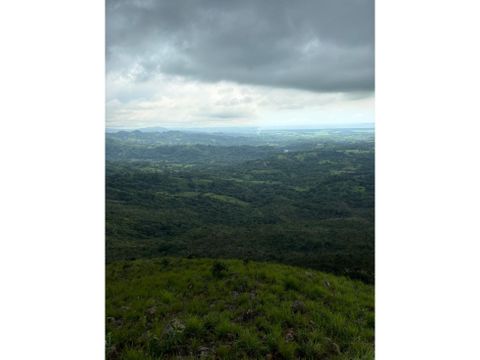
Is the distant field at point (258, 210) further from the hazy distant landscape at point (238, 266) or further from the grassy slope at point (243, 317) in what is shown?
the grassy slope at point (243, 317)

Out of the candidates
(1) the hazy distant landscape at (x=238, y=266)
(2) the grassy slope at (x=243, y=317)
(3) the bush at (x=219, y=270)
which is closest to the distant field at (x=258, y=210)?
(1) the hazy distant landscape at (x=238, y=266)

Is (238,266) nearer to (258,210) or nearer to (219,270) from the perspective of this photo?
(219,270)

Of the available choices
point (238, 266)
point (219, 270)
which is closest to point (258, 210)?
point (238, 266)

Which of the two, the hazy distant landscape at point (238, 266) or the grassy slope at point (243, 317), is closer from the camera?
the grassy slope at point (243, 317)

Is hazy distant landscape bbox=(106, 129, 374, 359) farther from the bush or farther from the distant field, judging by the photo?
the distant field

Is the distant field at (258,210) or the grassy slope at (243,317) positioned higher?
the grassy slope at (243,317)
